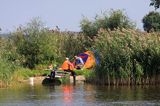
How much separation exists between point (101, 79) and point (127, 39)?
321 cm

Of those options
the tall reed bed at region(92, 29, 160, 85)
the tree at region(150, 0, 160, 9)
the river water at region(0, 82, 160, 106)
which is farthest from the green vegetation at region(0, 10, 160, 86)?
the tree at region(150, 0, 160, 9)

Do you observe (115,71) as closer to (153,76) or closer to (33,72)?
(153,76)

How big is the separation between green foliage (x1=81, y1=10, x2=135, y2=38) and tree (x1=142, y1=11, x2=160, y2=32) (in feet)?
47.3

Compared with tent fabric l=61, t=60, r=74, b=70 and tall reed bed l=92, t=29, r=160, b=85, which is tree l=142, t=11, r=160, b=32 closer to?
tent fabric l=61, t=60, r=74, b=70

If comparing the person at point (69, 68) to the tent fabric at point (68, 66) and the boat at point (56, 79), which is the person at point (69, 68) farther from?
the boat at point (56, 79)

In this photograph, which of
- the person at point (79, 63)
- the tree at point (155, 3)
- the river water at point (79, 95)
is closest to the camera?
the river water at point (79, 95)

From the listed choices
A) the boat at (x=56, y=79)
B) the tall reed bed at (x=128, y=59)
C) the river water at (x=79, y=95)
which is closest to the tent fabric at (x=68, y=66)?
the boat at (x=56, y=79)

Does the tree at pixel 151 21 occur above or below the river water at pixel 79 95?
above

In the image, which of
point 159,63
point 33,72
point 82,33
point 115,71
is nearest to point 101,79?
point 115,71

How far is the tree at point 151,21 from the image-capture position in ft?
245

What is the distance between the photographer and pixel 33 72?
45.6m

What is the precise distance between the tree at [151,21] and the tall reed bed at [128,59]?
108 feet

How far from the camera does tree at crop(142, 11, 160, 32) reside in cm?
7470

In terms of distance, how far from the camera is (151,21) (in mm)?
77188
